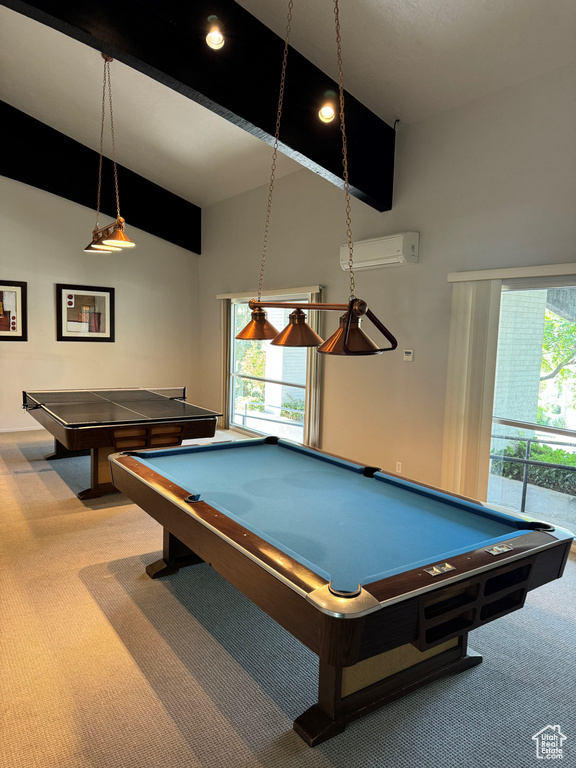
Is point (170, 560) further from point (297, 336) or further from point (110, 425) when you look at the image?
point (297, 336)

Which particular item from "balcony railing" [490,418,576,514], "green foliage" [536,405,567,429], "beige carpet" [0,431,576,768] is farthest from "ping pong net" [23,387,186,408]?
"green foliage" [536,405,567,429]

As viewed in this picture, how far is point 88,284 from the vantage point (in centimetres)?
692

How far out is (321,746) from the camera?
1736mm

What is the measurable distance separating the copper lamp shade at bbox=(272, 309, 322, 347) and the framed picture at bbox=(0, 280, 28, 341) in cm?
522

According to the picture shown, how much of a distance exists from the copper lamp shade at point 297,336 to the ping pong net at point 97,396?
2.99 meters

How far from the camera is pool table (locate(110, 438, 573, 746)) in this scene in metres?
1.43

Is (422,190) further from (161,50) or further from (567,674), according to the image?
(567,674)

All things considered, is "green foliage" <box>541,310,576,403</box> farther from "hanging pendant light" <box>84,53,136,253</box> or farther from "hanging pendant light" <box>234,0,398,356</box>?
"hanging pendant light" <box>84,53,136,253</box>

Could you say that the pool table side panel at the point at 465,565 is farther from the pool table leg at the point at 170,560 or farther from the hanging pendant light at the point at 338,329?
the pool table leg at the point at 170,560

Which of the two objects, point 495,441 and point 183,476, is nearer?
point 183,476

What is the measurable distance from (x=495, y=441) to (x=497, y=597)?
2268 mm

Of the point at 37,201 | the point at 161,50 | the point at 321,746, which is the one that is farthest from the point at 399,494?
the point at 37,201

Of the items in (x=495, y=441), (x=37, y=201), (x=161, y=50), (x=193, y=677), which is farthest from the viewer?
(x=37, y=201)

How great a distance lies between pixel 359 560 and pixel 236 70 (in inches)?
130
